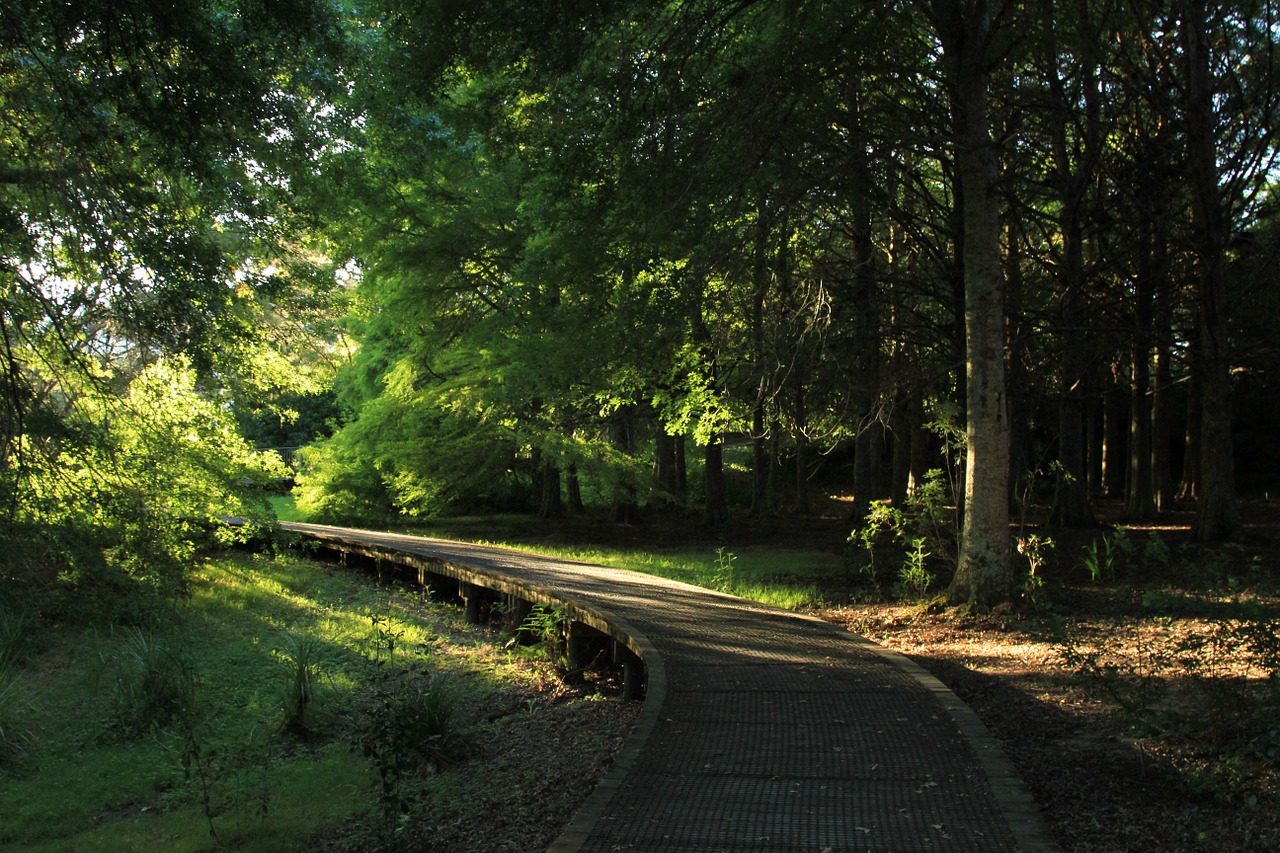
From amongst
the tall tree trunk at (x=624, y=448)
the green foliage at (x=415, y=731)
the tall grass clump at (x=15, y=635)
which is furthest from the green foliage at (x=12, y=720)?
the tall tree trunk at (x=624, y=448)

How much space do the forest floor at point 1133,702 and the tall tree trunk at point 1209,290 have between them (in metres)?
3.68

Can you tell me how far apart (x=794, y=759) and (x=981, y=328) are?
5.37 metres

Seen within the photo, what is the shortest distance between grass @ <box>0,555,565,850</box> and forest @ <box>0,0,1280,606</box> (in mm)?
1182

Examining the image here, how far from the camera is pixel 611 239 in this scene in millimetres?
8828

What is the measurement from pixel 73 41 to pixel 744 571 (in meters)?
10.3

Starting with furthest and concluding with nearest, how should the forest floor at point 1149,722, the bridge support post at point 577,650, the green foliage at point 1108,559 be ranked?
the green foliage at point 1108,559 < the bridge support post at point 577,650 < the forest floor at point 1149,722

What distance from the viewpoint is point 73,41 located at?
21.3 feet

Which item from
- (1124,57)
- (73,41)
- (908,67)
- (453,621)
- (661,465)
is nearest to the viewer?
(73,41)

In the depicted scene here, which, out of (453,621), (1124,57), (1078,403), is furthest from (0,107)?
(1078,403)

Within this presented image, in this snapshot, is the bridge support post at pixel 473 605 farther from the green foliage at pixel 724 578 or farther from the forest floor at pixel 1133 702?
the forest floor at pixel 1133 702

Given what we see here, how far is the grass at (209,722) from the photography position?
5.62 meters

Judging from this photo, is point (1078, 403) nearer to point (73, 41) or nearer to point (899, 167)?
point (899, 167)

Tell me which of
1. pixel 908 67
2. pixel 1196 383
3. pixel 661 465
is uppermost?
pixel 908 67

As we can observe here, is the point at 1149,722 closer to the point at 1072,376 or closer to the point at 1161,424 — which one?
the point at 1072,376
